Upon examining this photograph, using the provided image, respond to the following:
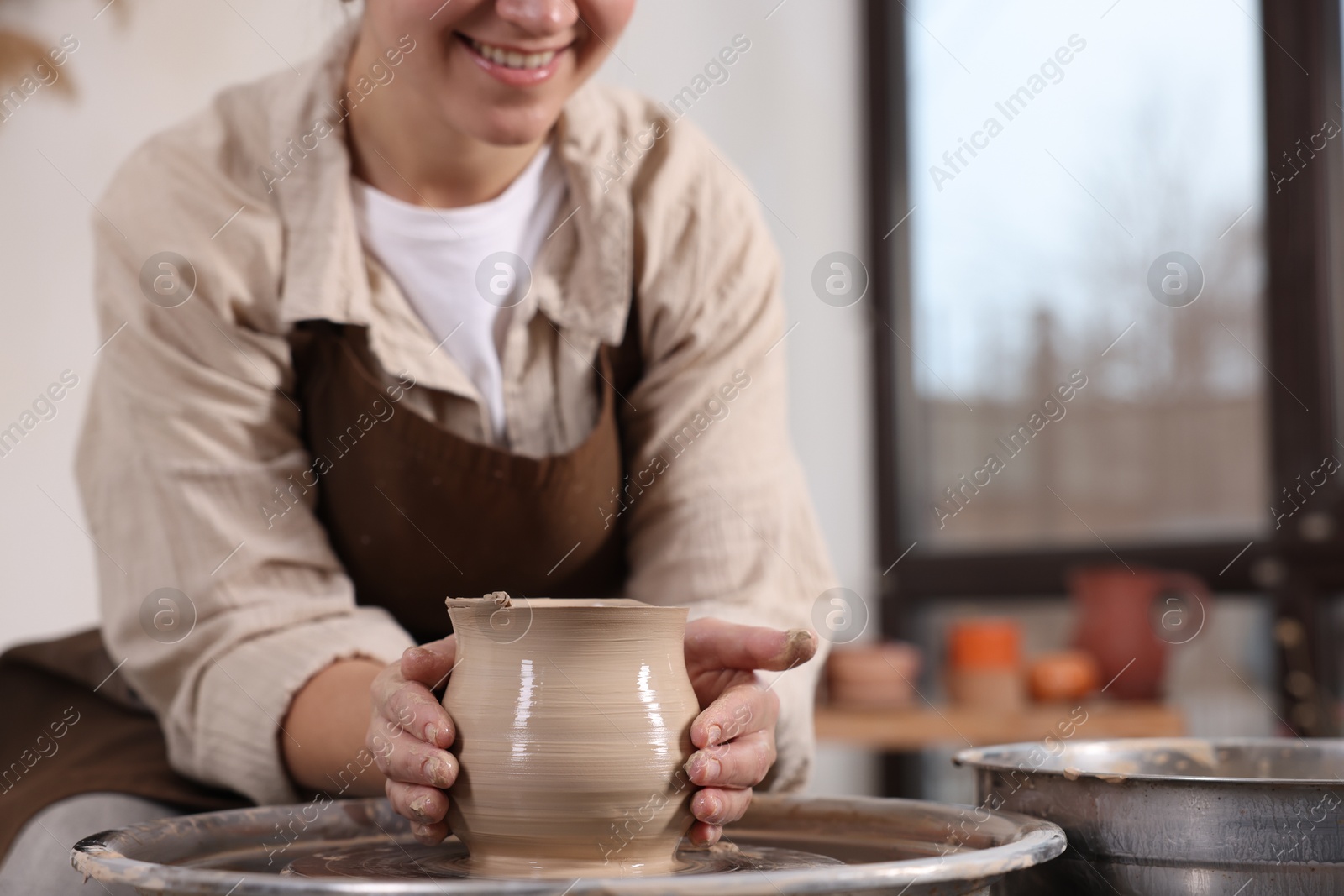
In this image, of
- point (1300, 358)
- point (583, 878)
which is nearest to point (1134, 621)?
point (1300, 358)

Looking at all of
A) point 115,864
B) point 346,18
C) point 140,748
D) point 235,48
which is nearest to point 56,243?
point 235,48

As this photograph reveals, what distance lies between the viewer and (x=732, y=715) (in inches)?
28.3

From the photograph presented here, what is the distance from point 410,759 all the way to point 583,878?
182 millimetres

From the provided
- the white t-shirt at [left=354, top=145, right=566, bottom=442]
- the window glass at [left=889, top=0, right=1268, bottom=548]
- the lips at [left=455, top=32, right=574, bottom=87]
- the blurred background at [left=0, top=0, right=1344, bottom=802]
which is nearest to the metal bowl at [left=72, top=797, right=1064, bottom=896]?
the white t-shirt at [left=354, top=145, right=566, bottom=442]

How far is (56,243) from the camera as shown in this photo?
84.7 inches

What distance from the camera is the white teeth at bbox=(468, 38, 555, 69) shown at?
986mm

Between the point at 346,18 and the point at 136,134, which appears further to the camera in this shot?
the point at 136,134

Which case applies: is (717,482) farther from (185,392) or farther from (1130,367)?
(1130,367)

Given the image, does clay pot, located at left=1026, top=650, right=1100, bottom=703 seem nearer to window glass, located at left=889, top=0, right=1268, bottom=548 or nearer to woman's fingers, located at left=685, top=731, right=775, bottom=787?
window glass, located at left=889, top=0, right=1268, bottom=548

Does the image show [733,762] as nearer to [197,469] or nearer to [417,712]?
[417,712]

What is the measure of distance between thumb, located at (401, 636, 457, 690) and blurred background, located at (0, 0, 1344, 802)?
5.25 feet

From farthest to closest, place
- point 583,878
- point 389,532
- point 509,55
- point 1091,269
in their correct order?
point 1091,269 < point 389,532 < point 509,55 < point 583,878

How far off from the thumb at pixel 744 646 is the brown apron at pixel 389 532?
31 cm

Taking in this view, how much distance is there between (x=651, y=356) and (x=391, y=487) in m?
0.27
